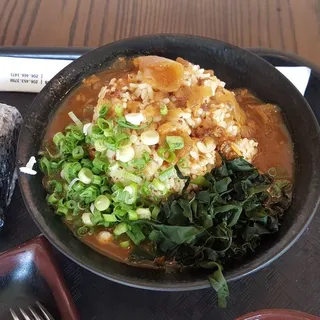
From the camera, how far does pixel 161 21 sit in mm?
2838

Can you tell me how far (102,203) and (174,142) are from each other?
1.13 feet

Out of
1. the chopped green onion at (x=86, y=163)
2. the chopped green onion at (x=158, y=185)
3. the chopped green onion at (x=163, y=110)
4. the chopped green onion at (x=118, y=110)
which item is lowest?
the chopped green onion at (x=86, y=163)

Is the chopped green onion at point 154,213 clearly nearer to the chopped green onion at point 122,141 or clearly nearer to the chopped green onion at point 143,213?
the chopped green onion at point 143,213

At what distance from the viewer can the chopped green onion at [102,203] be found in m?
1.81

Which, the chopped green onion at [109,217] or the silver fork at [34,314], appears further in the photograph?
the chopped green onion at [109,217]

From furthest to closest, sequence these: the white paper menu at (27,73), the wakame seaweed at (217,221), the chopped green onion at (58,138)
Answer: the white paper menu at (27,73) < the chopped green onion at (58,138) < the wakame seaweed at (217,221)

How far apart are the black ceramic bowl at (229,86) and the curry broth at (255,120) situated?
0.10ft

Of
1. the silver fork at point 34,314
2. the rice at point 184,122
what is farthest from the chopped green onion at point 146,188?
the silver fork at point 34,314

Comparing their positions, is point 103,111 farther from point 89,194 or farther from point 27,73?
point 27,73

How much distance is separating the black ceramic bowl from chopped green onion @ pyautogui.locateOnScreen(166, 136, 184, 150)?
446mm

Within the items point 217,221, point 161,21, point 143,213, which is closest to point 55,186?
point 143,213

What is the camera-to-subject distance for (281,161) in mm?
1999

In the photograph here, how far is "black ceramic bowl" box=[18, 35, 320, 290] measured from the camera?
5.62 ft

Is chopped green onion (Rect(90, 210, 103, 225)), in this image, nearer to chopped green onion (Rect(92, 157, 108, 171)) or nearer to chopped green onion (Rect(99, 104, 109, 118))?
chopped green onion (Rect(92, 157, 108, 171))
